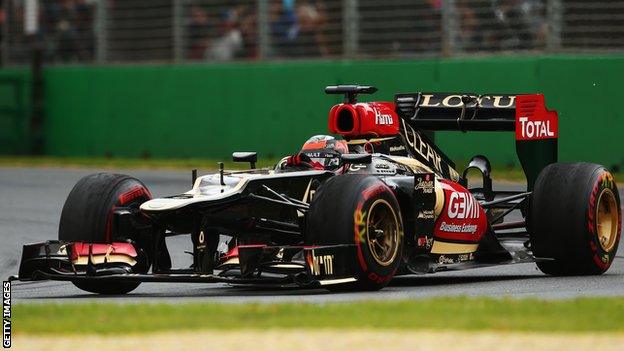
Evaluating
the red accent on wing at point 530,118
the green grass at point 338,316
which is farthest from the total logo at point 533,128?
the green grass at point 338,316

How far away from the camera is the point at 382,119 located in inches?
469

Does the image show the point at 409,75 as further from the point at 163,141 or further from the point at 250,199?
the point at 250,199

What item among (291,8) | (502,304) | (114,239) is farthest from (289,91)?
(502,304)

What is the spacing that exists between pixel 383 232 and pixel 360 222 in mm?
424

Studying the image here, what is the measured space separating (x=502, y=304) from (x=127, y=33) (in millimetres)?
17257

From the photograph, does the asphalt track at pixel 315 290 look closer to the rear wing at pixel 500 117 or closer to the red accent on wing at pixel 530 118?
the rear wing at pixel 500 117

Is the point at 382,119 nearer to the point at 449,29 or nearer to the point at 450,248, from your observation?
the point at 450,248

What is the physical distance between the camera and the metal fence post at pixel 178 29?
24500 millimetres

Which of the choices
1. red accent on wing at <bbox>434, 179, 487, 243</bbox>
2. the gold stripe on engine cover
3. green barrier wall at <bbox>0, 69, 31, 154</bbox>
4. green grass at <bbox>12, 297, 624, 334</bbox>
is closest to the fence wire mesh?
green barrier wall at <bbox>0, 69, 31, 154</bbox>

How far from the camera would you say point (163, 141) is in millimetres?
24688

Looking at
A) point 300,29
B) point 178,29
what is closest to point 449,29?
point 300,29

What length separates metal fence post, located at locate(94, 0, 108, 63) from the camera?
25.5m

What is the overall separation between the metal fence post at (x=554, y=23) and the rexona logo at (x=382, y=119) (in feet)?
29.3

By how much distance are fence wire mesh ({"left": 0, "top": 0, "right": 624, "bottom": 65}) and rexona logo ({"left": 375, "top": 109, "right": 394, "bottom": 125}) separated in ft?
29.3
